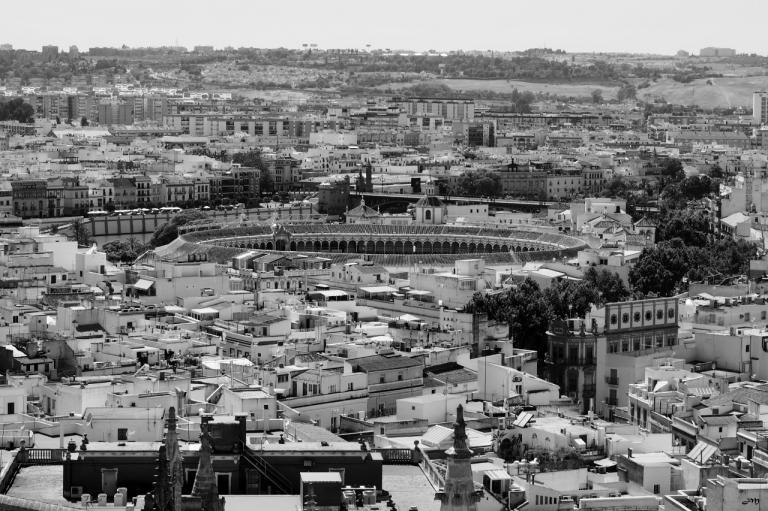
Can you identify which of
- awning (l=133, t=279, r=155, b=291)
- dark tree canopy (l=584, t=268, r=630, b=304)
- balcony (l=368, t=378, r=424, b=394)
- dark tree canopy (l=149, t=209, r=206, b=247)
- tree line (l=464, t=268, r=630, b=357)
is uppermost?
balcony (l=368, t=378, r=424, b=394)

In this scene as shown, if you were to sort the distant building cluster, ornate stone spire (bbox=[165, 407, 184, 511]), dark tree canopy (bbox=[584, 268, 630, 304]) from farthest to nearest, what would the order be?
dark tree canopy (bbox=[584, 268, 630, 304]) < the distant building cluster < ornate stone spire (bbox=[165, 407, 184, 511])

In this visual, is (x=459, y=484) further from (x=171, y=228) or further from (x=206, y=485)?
(x=171, y=228)

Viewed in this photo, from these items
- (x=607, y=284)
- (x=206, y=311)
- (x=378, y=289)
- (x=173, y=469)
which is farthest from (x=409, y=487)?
(x=607, y=284)

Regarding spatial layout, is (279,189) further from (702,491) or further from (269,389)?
(702,491)

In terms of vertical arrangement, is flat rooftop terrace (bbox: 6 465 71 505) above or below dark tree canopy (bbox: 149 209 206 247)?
above

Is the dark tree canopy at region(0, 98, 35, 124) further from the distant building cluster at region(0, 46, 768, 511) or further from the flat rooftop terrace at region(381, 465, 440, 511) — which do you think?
the flat rooftop terrace at region(381, 465, 440, 511)

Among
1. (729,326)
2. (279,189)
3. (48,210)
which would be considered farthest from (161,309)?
(279,189)

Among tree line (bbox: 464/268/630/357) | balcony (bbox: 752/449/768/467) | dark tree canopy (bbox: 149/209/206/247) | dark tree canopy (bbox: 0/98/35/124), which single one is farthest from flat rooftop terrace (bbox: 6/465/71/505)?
dark tree canopy (bbox: 0/98/35/124)

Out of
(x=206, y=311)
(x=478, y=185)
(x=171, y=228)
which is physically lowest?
(x=478, y=185)

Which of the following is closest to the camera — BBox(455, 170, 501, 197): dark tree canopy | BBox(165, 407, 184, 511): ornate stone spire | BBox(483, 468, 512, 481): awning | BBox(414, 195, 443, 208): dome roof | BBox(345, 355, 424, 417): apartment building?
BBox(165, 407, 184, 511): ornate stone spire
